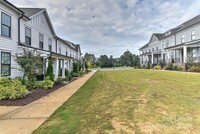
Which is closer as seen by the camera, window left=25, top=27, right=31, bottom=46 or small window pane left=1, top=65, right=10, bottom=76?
small window pane left=1, top=65, right=10, bottom=76

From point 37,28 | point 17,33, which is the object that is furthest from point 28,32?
point 17,33

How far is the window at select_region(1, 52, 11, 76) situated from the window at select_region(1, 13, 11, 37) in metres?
1.51

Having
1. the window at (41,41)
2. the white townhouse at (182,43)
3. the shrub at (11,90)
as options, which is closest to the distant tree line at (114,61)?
the white townhouse at (182,43)

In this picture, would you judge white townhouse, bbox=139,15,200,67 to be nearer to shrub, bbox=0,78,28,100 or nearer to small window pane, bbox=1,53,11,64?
small window pane, bbox=1,53,11,64

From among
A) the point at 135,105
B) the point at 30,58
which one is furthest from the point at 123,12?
the point at 135,105

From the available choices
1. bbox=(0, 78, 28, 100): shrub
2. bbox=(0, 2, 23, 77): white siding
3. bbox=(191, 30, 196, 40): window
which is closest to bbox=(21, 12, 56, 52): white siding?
bbox=(0, 2, 23, 77): white siding

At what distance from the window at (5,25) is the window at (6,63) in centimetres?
151

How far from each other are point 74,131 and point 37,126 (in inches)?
51.9

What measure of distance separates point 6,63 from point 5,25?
110 inches

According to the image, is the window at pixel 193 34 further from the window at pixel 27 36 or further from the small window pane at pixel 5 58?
the small window pane at pixel 5 58

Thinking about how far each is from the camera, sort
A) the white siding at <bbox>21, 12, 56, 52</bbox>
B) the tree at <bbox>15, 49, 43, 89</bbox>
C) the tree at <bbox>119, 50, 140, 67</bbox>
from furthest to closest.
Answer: the tree at <bbox>119, 50, 140, 67</bbox> < the white siding at <bbox>21, 12, 56, 52</bbox> < the tree at <bbox>15, 49, 43, 89</bbox>

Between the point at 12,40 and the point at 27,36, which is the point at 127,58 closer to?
the point at 27,36

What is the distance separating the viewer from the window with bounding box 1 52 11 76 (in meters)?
12.1

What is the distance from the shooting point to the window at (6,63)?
39.6ft
